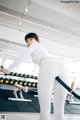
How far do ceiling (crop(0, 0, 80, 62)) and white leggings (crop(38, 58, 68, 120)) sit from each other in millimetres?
2864

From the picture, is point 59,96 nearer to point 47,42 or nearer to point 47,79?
point 47,79

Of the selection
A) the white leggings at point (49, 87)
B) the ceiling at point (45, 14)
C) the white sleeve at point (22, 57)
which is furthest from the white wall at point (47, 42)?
the white leggings at point (49, 87)

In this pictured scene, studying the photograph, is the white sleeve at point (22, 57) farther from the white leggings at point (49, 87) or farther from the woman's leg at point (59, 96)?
the woman's leg at point (59, 96)

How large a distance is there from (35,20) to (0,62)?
11228 mm

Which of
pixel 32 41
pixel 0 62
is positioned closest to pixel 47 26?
pixel 32 41

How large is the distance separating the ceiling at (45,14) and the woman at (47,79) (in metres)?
2.77

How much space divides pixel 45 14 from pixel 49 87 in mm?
5072

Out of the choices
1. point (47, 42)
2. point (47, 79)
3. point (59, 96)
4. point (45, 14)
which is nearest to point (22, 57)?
point (47, 79)

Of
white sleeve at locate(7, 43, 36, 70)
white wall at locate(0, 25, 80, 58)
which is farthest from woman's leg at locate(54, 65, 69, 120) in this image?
white wall at locate(0, 25, 80, 58)

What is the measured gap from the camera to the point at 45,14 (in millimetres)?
6312

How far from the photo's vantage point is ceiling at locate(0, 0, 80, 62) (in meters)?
5.61

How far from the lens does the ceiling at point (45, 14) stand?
5.61 metres

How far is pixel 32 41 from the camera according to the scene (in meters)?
1.99

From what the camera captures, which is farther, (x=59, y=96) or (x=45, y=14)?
(x=45, y=14)
